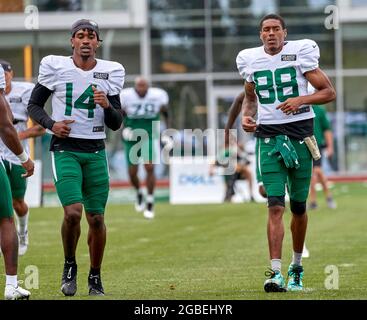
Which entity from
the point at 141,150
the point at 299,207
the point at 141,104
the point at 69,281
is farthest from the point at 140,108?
the point at 69,281

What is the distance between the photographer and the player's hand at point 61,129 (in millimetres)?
8852

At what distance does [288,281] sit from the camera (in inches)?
366

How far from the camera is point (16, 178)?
1257cm

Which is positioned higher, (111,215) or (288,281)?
(111,215)

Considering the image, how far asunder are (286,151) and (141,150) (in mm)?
9941

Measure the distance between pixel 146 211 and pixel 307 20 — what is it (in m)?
15.1

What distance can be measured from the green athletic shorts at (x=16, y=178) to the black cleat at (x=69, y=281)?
3574mm

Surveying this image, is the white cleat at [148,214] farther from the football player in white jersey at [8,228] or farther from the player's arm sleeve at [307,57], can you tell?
the football player in white jersey at [8,228]

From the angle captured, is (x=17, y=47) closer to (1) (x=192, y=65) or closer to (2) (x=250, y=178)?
(1) (x=192, y=65)

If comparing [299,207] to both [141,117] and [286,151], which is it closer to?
[286,151]

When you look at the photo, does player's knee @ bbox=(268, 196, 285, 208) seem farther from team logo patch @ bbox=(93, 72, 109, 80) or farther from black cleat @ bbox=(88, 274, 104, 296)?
team logo patch @ bbox=(93, 72, 109, 80)

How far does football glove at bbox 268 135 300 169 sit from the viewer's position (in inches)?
358

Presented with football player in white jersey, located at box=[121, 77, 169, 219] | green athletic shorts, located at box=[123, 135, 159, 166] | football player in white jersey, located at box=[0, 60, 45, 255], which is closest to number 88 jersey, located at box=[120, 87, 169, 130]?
football player in white jersey, located at box=[121, 77, 169, 219]

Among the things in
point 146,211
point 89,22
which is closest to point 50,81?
A: point 89,22
